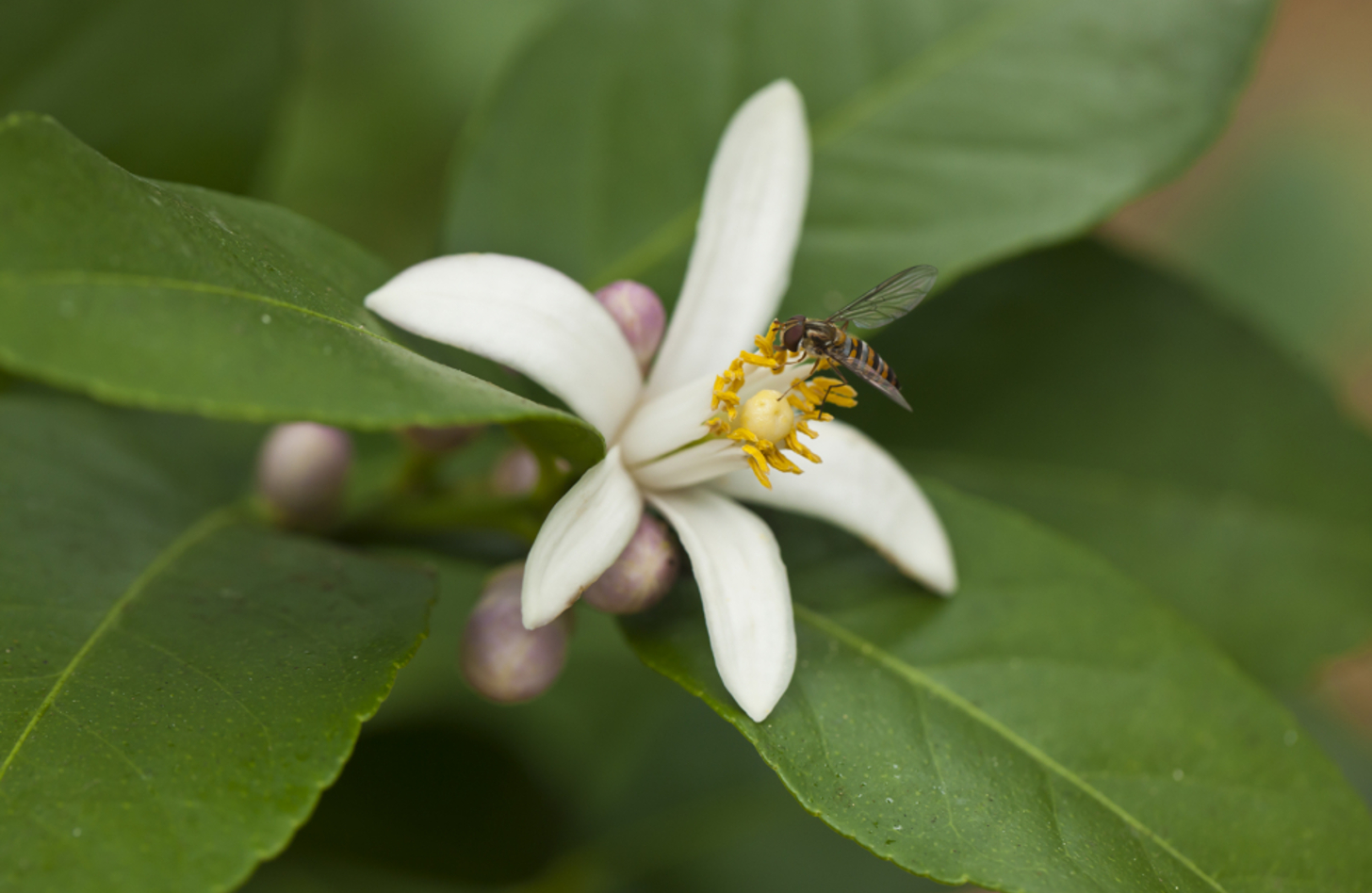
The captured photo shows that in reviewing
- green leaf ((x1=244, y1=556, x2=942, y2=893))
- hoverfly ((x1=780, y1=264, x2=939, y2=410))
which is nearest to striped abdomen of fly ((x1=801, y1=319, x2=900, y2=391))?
hoverfly ((x1=780, y1=264, x2=939, y2=410))

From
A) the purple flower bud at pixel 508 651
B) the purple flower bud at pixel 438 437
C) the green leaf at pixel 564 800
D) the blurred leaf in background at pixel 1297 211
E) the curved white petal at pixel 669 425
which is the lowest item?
the green leaf at pixel 564 800

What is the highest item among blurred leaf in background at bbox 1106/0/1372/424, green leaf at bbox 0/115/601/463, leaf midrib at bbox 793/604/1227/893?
green leaf at bbox 0/115/601/463

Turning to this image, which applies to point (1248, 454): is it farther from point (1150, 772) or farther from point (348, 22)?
point (348, 22)

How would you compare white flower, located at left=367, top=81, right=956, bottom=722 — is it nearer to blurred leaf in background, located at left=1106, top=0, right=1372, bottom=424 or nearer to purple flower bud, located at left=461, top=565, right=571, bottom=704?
purple flower bud, located at left=461, top=565, right=571, bottom=704

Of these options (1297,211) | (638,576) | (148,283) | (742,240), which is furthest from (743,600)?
(1297,211)

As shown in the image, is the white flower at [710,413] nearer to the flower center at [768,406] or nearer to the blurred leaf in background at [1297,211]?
the flower center at [768,406]

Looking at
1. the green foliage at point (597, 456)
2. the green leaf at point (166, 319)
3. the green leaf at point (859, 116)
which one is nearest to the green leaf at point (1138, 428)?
the green foliage at point (597, 456)

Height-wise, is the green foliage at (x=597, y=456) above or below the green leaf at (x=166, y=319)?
below
